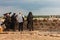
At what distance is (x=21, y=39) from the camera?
55.7ft

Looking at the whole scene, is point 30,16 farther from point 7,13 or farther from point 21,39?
point 21,39

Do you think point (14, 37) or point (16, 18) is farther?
point (16, 18)

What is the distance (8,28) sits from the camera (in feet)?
82.8

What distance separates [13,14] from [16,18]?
1.43 meters

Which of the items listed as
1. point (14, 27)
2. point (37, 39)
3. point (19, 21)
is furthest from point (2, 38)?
point (14, 27)

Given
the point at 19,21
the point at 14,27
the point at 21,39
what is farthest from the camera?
the point at 14,27

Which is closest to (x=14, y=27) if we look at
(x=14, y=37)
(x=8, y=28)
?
(x=8, y=28)

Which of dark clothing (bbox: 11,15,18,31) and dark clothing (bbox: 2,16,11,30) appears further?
dark clothing (bbox: 2,16,11,30)

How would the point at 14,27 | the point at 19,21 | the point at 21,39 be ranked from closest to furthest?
the point at 21,39 < the point at 19,21 < the point at 14,27

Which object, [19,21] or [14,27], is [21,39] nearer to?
[19,21]

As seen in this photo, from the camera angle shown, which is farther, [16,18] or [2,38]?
[16,18]

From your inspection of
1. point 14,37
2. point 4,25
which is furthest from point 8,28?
point 14,37

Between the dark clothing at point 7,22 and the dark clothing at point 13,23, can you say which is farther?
the dark clothing at point 7,22

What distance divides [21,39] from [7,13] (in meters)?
8.26
